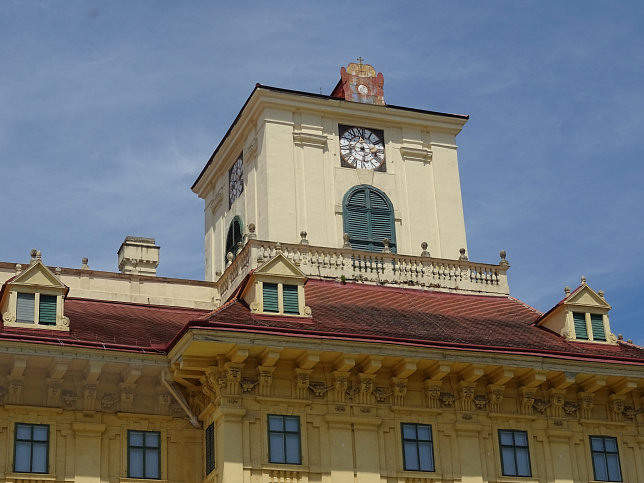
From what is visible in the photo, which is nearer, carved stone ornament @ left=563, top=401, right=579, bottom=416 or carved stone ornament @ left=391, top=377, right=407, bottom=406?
carved stone ornament @ left=391, top=377, right=407, bottom=406

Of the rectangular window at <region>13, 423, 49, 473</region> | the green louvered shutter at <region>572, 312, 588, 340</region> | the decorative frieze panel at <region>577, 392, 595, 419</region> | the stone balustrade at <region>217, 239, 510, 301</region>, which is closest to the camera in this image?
the rectangular window at <region>13, 423, 49, 473</region>

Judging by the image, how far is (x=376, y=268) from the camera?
34469mm

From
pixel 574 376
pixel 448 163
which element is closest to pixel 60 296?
pixel 574 376

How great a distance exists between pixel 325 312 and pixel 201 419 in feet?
13.2

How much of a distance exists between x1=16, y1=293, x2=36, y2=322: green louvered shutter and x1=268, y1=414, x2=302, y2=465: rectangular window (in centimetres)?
612

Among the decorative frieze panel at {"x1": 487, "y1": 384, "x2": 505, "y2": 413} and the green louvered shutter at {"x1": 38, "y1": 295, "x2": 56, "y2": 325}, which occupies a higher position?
the green louvered shutter at {"x1": 38, "y1": 295, "x2": 56, "y2": 325}

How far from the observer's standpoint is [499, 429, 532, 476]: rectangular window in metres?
29.5

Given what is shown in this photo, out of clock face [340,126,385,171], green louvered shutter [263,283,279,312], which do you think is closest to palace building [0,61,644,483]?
green louvered shutter [263,283,279,312]

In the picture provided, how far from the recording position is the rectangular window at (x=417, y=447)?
28781 mm

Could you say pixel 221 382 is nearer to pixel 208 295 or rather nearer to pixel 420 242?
pixel 208 295

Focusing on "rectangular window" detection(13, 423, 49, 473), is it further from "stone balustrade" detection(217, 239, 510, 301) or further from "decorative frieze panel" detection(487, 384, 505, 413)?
"decorative frieze panel" detection(487, 384, 505, 413)

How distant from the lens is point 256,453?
27.6 metres

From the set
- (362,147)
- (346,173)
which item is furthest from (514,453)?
(362,147)

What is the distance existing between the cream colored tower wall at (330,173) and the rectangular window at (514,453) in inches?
360
